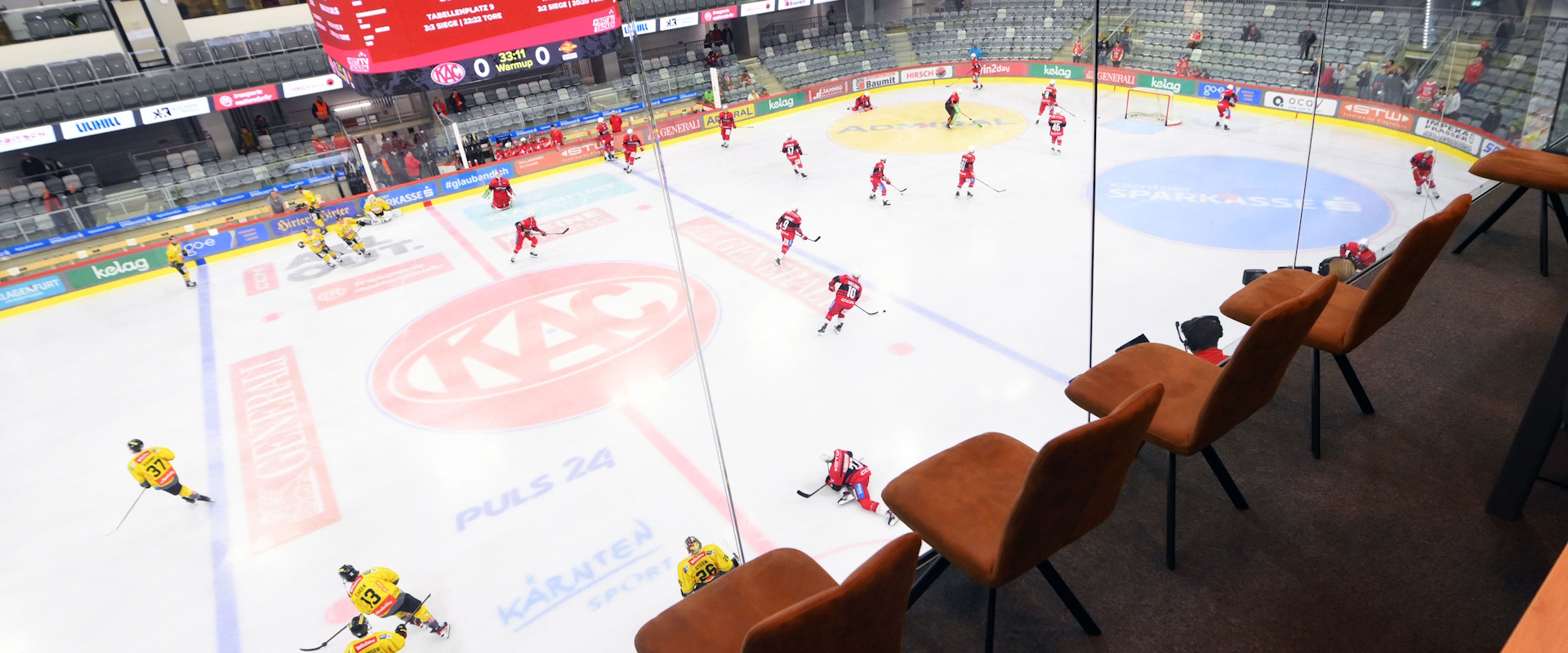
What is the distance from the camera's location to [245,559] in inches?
253

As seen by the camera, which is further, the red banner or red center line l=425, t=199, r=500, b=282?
red center line l=425, t=199, r=500, b=282

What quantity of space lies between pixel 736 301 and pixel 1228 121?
5.94m

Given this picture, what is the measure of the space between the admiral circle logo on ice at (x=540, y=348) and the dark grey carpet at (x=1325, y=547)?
615 cm

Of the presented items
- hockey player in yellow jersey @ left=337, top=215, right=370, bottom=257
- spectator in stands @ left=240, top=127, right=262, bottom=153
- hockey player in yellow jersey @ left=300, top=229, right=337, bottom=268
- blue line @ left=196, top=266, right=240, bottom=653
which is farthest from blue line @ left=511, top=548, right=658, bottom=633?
spectator in stands @ left=240, top=127, right=262, bottom=153

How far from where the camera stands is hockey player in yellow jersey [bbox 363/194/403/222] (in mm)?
15031

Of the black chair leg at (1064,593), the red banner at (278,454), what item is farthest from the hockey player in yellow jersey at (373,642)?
the black chair leg at (1064,593)

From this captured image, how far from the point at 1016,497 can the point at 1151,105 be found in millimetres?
6965

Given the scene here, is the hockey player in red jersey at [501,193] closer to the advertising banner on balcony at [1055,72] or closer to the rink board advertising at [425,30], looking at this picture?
the rink board advertising at [425,30]

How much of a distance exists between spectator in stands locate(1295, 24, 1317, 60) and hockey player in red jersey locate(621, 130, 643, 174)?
44.1ft

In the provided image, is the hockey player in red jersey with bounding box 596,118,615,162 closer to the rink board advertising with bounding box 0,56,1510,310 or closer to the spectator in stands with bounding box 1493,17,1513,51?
the rink board advertising with bounding box 0,56,1510,310

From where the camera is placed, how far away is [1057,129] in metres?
14.9

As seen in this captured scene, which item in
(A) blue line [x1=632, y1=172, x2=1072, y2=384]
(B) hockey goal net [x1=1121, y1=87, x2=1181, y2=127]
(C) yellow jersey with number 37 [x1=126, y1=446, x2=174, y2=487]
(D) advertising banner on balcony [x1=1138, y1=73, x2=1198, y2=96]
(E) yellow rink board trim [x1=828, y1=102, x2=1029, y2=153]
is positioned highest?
(D) advertising banner on balcony [x1=1138, y1=73, x2=1198, y2=96]

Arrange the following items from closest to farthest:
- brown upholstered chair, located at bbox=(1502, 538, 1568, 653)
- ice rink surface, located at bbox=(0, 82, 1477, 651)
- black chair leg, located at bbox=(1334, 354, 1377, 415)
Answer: brown upholstered chair, located at bbox=(1502, 538, 1568, 653)
black chair leg, located at bbox=(1334, 354, 1377, 415)
ice rink surface, located at bbox=(0, 82, 1477, 651)

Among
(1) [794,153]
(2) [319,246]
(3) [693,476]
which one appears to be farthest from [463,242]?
(3) [693,476]
